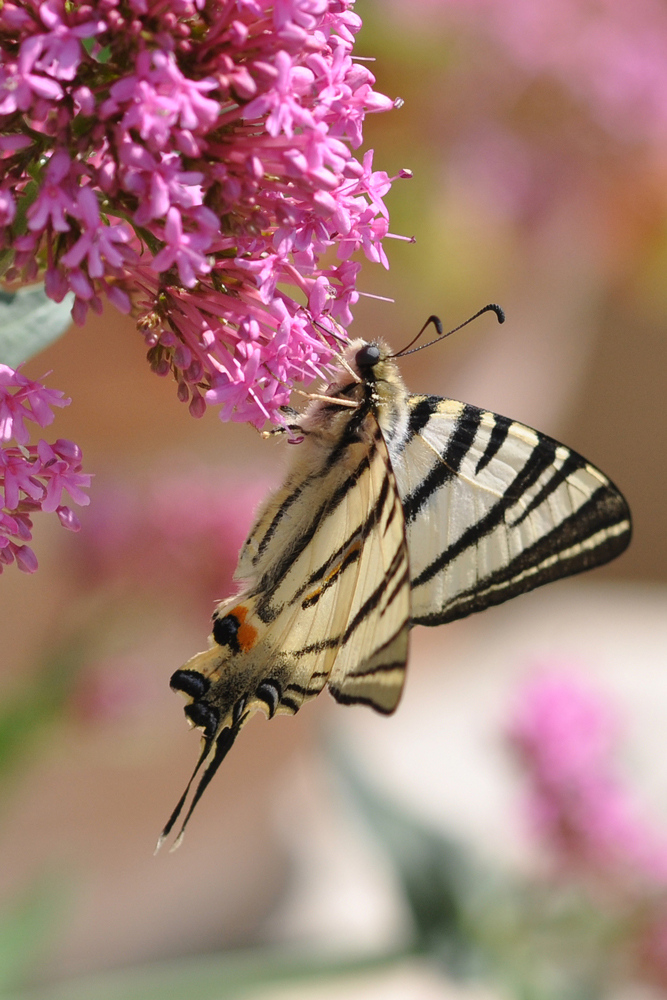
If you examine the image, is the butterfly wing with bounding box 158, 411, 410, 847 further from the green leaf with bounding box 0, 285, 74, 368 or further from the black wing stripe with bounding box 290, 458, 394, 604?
the green leaf with bounding box 0, 285, 74, 368

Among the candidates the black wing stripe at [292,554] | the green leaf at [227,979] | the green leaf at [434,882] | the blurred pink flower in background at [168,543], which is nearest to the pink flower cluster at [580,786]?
the green leaf at [434,882]

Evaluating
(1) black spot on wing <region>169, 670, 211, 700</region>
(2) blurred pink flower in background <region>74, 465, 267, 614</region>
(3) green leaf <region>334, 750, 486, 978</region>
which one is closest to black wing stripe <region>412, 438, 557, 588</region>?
(1) black spot on wing <region>169, 670, 211, 700</region>

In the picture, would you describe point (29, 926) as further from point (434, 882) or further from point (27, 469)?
point (27, 469)

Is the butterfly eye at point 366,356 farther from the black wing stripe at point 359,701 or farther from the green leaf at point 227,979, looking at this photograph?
the green leaf at point 227,979

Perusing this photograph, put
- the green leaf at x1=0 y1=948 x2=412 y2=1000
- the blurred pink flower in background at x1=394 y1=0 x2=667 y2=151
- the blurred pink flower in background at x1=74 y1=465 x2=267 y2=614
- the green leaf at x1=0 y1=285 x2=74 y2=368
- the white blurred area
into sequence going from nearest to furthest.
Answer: the green leaf at x1=0 y1=285 x2=74 y2=368 → the green leaf at x1=0 y1=948 x2=412 y2=1000 → the blurred pink flower in background at x1=74 y1=465 x2=267 y2=614 → the white blurred area → the blurred pink flower in background at x1=394 y1=0 x2=667 y2=151

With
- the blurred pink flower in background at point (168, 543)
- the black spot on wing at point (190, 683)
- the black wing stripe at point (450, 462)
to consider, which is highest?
the black wing stripe at point (450, 462)

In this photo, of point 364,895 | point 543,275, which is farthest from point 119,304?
point 543,275
